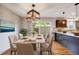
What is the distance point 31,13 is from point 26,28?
5.71m

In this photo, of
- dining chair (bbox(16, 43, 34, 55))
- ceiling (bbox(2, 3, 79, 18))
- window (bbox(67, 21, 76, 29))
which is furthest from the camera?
window (bbox(67, 21, 76, 29))

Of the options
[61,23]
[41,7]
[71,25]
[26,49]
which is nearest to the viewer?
[26,49]

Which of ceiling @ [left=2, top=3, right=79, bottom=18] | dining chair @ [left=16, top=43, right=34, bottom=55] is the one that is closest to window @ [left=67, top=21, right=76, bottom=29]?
ceiling @ [left=2, top=3, right=79, bottom=18]

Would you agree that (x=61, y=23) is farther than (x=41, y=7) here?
Yes

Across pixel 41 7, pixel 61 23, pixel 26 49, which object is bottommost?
pixel 26 49

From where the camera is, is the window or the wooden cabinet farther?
the window

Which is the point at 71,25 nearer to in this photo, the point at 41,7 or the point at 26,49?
the point at 41,7

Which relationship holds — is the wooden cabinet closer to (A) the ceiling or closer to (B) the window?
(B) the window

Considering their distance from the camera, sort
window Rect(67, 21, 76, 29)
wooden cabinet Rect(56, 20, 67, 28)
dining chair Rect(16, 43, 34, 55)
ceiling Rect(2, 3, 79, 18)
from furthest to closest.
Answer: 1. window Rect(67, 21, 76, 29)
2. wooden cabinet Rect(56, 20, 67, 28)
3. ceiling Rect(2, 3, 79, 18)
4. dining chair Rect(16, 43, 34, 55)

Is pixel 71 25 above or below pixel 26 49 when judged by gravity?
above

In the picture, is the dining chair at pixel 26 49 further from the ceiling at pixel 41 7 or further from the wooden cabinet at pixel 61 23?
the wooden cabinet at pixel 61 23

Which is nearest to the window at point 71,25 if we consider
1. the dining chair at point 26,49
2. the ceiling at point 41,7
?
the ceiling at point 41,7

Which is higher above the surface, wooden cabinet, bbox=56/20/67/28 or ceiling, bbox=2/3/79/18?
ceiling, bbox=2/3/79/18

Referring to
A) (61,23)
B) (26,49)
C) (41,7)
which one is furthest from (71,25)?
(26,49)
